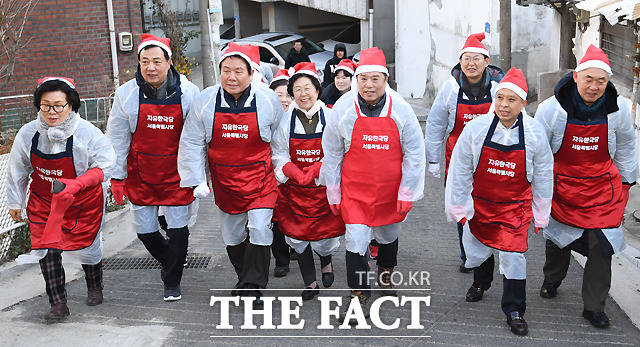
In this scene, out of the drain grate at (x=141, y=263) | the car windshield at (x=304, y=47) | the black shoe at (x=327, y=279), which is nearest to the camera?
the black shoe at (x=327, y=279)

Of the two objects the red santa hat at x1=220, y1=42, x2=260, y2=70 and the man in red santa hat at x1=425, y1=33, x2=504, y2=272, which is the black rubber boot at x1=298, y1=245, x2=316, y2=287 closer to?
the man in red santa hat at x1=425, y1=33, x2=504, y2=272

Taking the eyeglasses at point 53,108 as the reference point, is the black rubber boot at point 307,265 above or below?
below

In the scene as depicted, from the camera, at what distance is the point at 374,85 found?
18.1 feet

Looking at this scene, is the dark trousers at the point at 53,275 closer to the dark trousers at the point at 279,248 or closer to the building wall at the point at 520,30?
the dark trousers at the point at 279,248

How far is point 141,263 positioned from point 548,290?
3.69m

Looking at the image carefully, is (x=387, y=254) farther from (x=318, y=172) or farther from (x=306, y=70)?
(x=306, y=70)

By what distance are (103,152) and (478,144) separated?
272cm

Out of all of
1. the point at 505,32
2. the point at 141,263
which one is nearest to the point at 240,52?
the point at 141,263

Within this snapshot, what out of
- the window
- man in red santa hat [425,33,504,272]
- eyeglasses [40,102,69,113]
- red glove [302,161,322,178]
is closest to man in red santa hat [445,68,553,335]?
red glove [302,161,322,178]

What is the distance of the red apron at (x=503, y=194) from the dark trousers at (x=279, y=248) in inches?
75.8

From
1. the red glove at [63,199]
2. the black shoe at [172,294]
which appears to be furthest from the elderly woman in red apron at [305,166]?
the red glove at [63,199]

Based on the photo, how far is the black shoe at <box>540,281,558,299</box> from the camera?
234 inches

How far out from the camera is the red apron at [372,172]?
5.53m

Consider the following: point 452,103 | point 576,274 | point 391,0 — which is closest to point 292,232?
point 452,103
